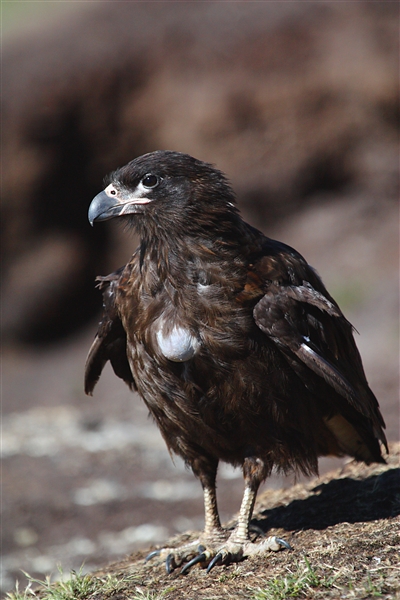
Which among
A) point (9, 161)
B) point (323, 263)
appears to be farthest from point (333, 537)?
point (9, 161)

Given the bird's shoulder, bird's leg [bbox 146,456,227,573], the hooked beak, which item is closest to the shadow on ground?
bird's leg [bbox 146,456,227,573]

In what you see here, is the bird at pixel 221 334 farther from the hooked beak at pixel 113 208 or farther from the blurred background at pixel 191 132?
the blurred background at pixel 191 132

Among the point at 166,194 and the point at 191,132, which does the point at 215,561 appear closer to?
the point at 166,194

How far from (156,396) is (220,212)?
1044 millimetres

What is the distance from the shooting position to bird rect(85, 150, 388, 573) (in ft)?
11.8

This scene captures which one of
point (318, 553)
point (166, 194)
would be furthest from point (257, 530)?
point (166, 194)

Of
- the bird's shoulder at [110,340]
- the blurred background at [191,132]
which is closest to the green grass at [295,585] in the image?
the bird's shoulder at [110,340]

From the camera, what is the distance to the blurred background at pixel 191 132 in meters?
12.5

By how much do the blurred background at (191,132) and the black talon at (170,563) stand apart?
7771 millimetres

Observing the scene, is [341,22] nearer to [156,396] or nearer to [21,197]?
[21,197]

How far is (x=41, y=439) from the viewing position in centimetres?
930

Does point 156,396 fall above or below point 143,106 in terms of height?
below

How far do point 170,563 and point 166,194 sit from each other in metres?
2.01

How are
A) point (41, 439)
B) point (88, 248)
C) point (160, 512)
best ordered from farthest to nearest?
point (88, 248), point (41, 439), point (160, 512)
